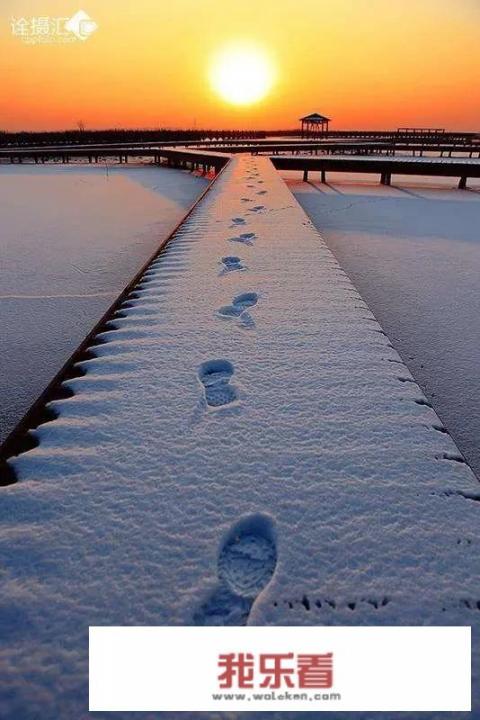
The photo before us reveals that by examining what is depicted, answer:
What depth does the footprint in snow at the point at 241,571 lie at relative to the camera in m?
0.92

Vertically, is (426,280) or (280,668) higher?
(426,280)

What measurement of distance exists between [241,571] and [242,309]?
1.68 meters

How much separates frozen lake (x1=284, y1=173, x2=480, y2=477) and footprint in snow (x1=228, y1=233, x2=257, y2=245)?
1040 mm

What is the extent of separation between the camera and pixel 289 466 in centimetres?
128

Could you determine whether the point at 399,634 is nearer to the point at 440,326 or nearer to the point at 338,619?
the point at 338,619

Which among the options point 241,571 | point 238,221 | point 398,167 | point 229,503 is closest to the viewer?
point 241,571

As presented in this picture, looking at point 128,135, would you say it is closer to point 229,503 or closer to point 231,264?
point 231,264

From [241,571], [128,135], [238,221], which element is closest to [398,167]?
[238,221]

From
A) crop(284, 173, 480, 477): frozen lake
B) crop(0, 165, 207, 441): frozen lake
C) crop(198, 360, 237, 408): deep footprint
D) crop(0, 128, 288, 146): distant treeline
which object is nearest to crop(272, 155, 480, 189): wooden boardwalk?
crop(284, 173, 480, 477): frozen lake

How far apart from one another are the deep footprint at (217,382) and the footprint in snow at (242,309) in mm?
453

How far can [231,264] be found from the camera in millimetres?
3232

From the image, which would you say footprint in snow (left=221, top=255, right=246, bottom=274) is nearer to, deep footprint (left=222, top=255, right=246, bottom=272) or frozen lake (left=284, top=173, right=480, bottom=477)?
deep footprint (left=222, top=255, right=246, bottom=272)

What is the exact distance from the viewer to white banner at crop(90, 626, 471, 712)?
81cm

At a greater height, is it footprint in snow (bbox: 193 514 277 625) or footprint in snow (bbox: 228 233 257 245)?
footprint in snow (bbox: 228 233 257 245)
